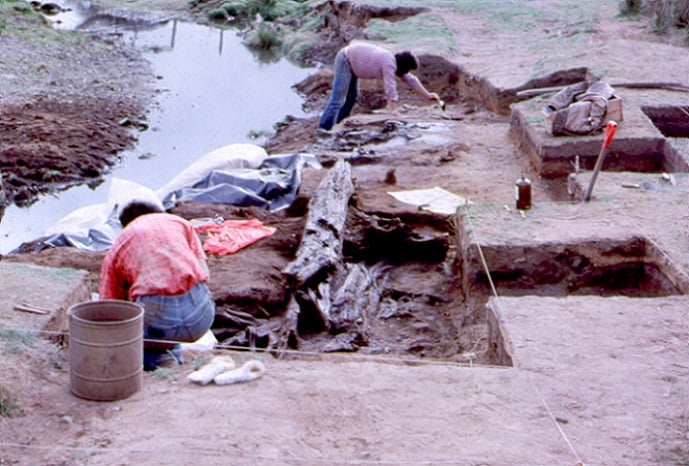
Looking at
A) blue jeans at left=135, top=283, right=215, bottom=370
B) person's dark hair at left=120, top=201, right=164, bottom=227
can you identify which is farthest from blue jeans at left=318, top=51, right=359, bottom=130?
blue jeans at left=135, top=283, right=215, bottom=370

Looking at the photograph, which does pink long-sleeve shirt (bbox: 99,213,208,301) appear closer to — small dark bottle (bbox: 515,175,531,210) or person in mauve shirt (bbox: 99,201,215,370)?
person in mauve shirt (bbox: 99,201,215,370)

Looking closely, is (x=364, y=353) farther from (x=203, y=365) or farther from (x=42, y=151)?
(x=42, y=151)

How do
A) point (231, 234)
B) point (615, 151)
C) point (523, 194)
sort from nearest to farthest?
point (523, 194) → point (231, 234) → point (615, 151)

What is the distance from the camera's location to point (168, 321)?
231 inches

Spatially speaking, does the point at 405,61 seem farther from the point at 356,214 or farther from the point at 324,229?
the point at 324,229

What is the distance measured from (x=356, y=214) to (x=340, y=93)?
4812 mm

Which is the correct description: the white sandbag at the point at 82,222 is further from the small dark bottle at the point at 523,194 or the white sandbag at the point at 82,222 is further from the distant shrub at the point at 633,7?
the distant shrub at the point at 633,7

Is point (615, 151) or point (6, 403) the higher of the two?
point (615, 151)

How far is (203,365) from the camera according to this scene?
5.68 m

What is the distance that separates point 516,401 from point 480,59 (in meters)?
14.5

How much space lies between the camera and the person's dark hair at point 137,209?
6.13 metres

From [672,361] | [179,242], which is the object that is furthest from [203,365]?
[672,361]

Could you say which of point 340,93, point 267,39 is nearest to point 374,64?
point 340,93

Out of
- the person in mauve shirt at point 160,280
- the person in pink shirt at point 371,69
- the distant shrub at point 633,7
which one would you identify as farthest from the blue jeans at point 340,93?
the distant shrub at point 633,7
